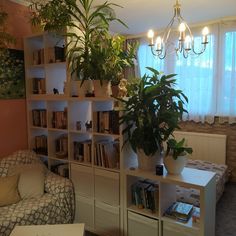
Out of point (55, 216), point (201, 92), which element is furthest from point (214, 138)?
point (55, 216)

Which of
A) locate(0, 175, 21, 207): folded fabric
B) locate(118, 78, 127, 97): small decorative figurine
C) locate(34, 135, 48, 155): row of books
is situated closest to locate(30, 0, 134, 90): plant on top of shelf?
locate(118, 78, 127, 97): small decorative figurine

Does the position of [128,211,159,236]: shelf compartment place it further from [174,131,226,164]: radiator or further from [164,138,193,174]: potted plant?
[174,131,226,164]: radiator

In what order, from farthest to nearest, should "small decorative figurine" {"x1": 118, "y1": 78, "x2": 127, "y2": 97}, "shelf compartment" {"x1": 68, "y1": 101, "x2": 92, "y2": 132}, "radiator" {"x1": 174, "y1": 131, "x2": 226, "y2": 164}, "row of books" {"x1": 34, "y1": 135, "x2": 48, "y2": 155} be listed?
"radiator" {"x1": 174, "y1": 131, "x2": 226, "y2": 164}
"row of books" {"x1": 34, "y1": 135, "x2": 48, "y2": 155}
"shelf compartment" {"x1": 68, "y1": 101, "x2": 92, "y2": 132}
"small decorative figurine" {"x1": 118, "y1": 78, "x2": 127, "y2": 97}

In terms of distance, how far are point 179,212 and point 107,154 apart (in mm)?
856

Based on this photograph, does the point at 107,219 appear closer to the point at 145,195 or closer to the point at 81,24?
the point at 145,195

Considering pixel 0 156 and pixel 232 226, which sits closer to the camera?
pixel 232 226

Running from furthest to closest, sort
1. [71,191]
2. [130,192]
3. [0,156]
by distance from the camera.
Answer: [0,156]
[71,191]
[130,192]

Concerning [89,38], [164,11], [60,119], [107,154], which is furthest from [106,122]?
[164,11]

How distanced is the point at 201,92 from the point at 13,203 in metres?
3.30

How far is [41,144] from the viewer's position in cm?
318

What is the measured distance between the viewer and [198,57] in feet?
13.6

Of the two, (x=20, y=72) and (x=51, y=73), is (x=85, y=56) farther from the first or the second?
(x=20, y=72)

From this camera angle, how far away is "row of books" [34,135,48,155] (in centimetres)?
312

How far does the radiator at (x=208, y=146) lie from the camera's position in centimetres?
403
